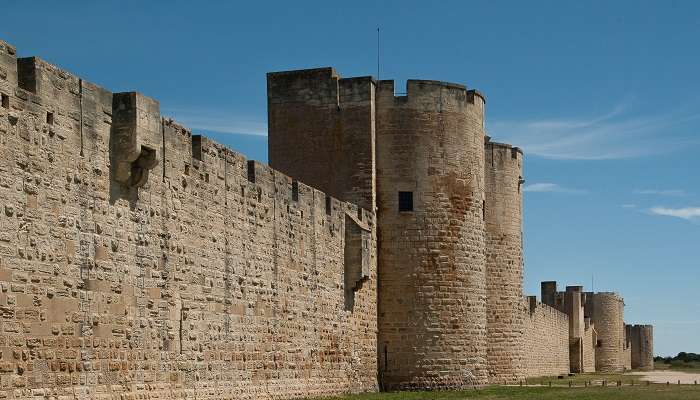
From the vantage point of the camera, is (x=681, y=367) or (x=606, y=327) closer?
(x=606, y=327)

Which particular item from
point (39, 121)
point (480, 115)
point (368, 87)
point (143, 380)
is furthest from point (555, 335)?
point (39, 121)

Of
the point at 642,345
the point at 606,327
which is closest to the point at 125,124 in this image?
the point at 606,327

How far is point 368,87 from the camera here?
24266mm

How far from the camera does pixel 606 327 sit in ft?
187

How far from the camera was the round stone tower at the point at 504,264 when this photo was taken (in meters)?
30.0

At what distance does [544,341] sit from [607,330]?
62.3ft

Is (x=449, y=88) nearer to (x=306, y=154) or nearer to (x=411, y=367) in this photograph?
(x=306, y=154)

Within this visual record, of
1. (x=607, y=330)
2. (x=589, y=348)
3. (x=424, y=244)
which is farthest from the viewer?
(x=607, y=330)

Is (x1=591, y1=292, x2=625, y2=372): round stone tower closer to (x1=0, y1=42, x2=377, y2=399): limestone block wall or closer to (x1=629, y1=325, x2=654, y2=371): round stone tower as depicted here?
(x1=629, y1=325, x2=654, y2=371): round stone tower

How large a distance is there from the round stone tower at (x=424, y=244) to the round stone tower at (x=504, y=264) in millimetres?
5127

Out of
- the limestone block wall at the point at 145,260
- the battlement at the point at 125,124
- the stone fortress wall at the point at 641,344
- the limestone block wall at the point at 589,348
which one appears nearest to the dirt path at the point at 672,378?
the limestone block wall at the point at 589,348

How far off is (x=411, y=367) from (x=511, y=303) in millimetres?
7563

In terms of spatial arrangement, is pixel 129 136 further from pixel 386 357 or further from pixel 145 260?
pixel 386 357

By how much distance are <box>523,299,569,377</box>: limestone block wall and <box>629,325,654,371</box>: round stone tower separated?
26.3 metres
